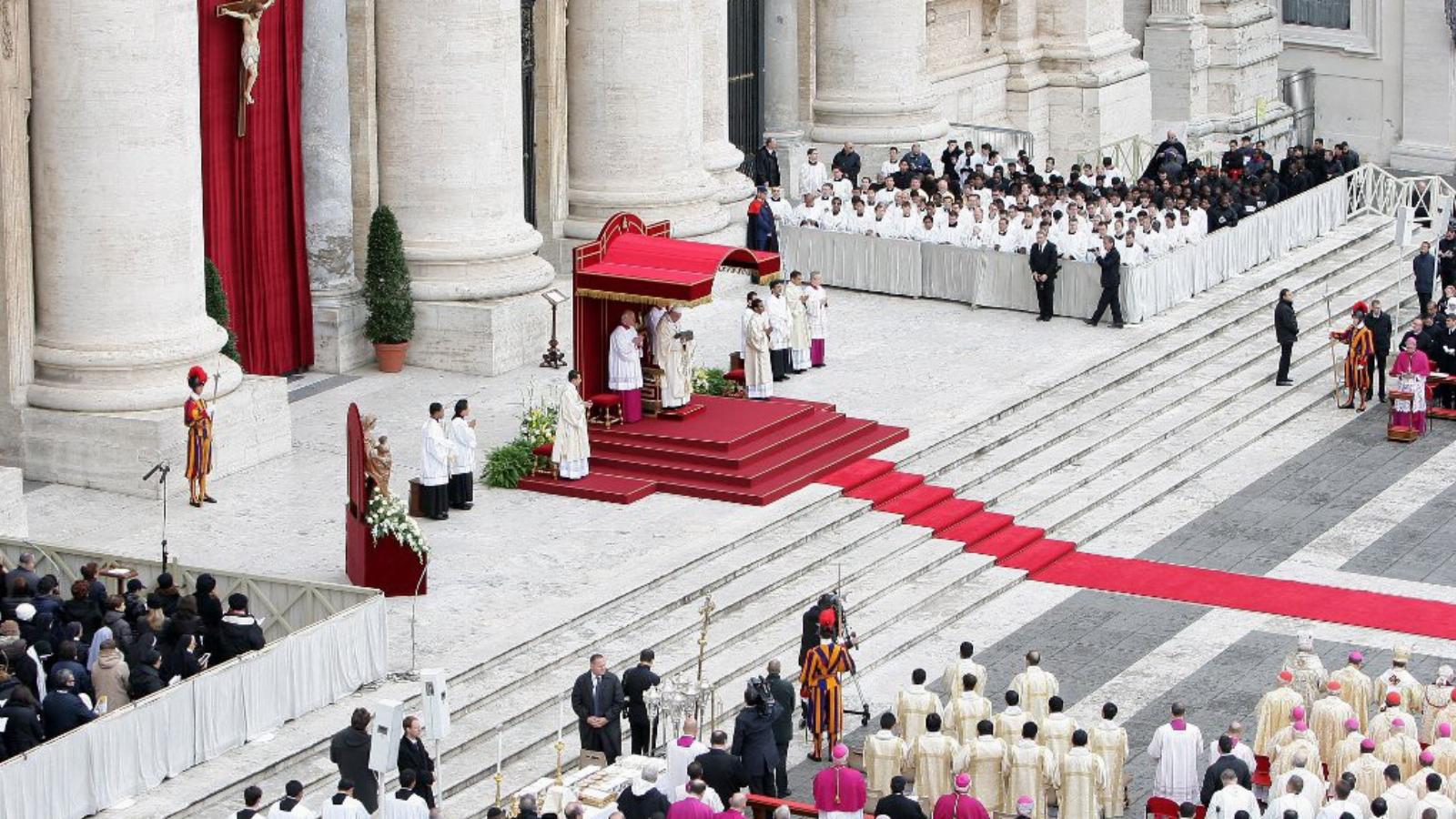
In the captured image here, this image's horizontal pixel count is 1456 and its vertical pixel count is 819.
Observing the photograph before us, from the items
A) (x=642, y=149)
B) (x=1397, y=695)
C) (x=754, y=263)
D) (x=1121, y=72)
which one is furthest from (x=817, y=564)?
(x=1121, y=72)

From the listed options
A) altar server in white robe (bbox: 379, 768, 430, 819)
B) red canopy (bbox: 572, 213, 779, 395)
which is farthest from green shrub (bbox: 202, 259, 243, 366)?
altar server in white robe (bbox: 379, 768, 430, 819)

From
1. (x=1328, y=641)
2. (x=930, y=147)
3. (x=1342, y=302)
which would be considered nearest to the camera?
(x=1328, y=641)

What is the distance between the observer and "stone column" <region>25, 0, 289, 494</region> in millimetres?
29812

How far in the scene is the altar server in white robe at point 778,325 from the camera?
3459cm

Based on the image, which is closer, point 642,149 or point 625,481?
point 625,481

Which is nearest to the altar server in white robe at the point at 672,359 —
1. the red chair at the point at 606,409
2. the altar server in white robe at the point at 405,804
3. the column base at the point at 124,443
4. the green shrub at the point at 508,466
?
the red chair at the point at 606,409

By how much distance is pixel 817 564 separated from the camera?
29.7m

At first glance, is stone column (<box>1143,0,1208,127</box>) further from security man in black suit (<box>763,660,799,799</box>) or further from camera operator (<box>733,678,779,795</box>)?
camera operator (<box>733,678,779,795</box>)

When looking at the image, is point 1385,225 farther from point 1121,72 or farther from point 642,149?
point 642,149

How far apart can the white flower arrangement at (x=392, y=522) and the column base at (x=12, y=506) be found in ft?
11.1

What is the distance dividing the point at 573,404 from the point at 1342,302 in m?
14.3

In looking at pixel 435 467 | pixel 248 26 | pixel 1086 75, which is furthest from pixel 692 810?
pixel 1086 75

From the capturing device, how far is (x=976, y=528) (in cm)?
3133

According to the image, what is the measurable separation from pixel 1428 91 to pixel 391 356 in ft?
82.7
